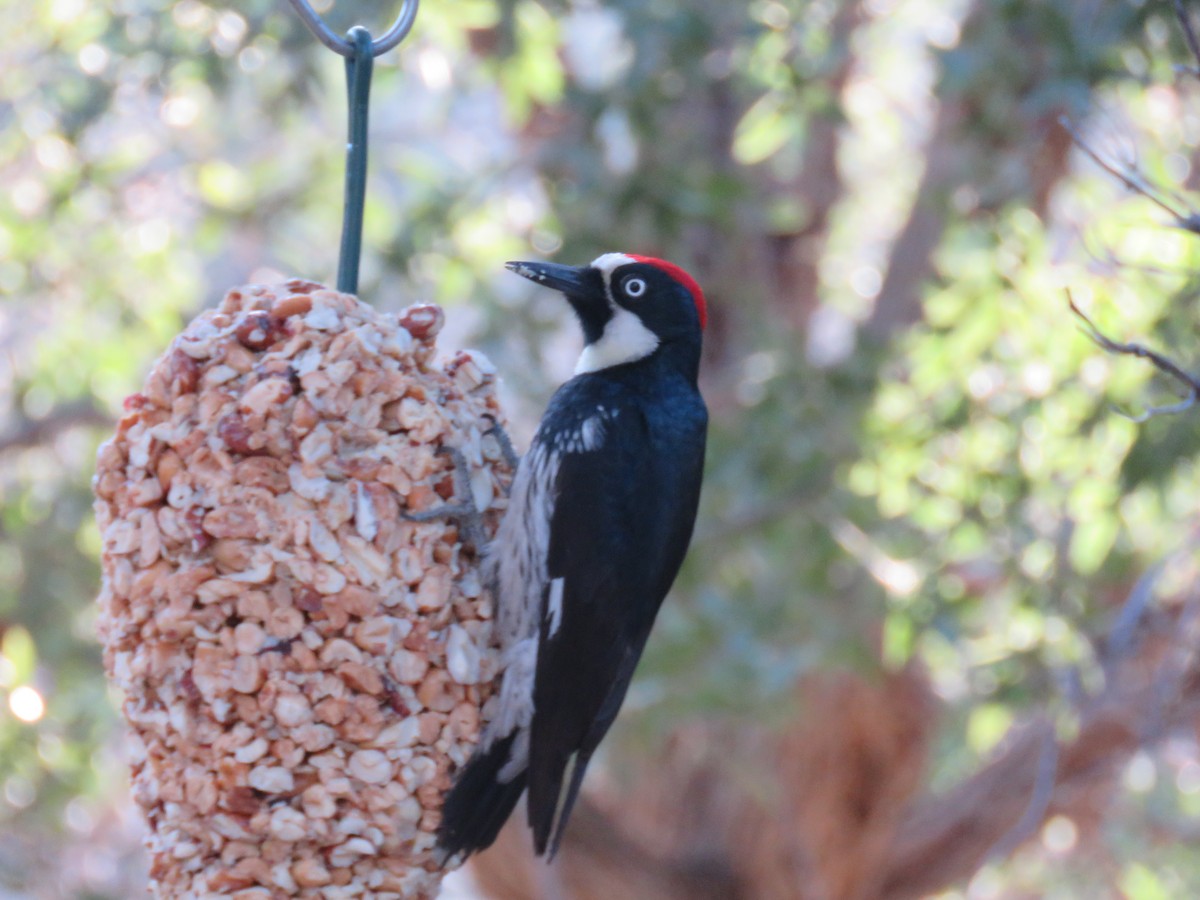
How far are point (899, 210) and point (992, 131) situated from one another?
3.15 meters

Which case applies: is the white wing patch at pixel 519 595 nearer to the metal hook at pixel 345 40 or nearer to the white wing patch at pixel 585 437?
the white wing patch at pixel 585 437

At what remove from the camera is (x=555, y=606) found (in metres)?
2.27

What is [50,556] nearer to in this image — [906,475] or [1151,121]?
[906,475]

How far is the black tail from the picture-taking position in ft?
6.72

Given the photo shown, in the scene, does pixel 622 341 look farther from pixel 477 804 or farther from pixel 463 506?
pixel 477 804

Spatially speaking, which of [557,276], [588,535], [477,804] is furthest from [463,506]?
[557,276]

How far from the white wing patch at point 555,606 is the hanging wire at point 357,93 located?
0.57m

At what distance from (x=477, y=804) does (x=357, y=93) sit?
1044 mm

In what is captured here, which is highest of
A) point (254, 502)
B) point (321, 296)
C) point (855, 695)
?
point (321, 296)

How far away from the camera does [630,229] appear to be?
4.79 metres

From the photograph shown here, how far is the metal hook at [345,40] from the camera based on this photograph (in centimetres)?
195

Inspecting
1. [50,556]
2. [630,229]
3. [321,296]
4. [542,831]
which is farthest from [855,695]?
[321,296]

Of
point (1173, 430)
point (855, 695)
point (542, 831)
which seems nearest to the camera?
point (542, 831)

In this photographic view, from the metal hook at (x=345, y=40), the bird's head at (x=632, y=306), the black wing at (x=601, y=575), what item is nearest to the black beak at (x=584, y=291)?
the bird's head at (x=632, y=306)
